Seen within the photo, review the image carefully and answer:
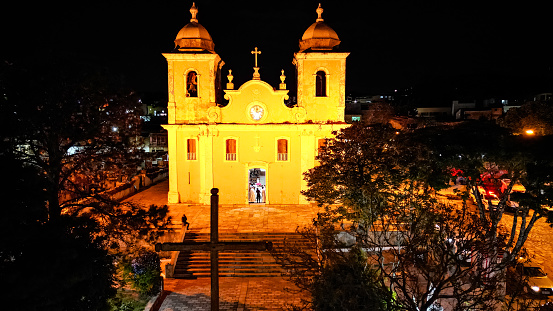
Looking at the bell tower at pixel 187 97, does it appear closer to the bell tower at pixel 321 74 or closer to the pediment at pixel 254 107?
the pediment at pixel 254 107

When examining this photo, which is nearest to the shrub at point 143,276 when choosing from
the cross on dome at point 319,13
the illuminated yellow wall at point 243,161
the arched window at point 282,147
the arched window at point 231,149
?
the illuminated yellow wall at point 243,161

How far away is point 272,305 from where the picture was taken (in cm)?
1475

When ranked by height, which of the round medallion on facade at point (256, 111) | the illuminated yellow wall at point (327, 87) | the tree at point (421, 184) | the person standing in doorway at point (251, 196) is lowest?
the person standing in doorway at point (251, 196)

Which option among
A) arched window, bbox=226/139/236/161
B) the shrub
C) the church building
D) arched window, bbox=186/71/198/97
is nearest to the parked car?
the church building

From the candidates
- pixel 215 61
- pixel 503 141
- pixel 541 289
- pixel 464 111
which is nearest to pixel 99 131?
pixel 503 141

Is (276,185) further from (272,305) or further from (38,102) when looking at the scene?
(38,102)

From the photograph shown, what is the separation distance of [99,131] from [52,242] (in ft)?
13.2

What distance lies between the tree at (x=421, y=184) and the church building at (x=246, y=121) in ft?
24.7

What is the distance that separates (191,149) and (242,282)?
10.9 m

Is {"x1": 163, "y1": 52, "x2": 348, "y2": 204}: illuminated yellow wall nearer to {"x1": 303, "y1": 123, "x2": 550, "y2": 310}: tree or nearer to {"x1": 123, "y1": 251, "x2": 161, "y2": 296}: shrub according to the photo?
{"x1": 303, "y1": 123, "x2": 550, "y2": 310}: tree

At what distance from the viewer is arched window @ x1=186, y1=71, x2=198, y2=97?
2533 centimetres

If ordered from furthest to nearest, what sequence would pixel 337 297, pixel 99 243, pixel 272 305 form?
pixel 272 305 → pixel 99 243 → pixel 337 297

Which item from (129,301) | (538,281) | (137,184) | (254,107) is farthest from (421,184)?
(137,184)

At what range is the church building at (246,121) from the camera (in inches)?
968
